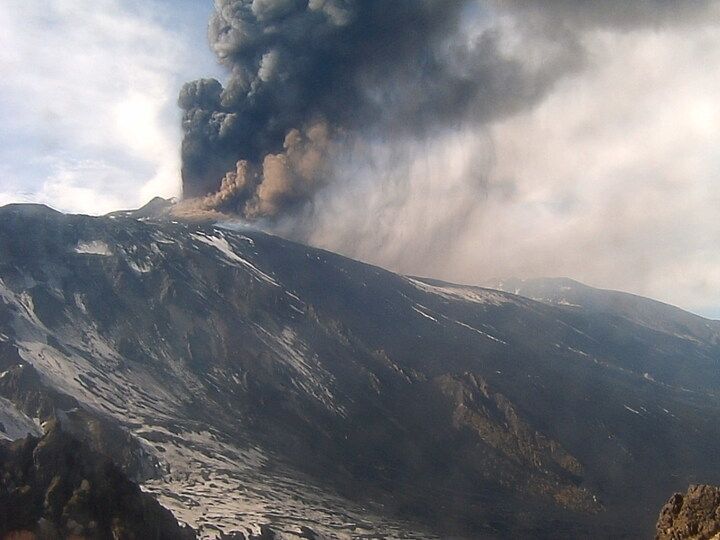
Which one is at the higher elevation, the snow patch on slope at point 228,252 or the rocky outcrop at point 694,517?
the snow patch on slope at point 228,252

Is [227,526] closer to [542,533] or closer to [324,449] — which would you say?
[324,449]

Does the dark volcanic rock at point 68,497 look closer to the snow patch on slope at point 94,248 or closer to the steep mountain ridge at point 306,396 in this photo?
the steep mountain ridge at point 306,396

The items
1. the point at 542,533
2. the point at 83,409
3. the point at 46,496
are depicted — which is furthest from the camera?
the point at 542,533

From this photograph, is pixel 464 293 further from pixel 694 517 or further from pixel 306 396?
pixel 694 517

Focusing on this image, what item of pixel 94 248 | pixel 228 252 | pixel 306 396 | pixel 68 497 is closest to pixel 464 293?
pixel 228 252

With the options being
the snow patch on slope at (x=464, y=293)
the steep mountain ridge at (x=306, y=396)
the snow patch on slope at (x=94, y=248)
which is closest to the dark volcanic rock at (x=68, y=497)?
the steep mountain ridge at (x=306, y=396)

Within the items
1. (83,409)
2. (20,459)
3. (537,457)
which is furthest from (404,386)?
(20,459)
